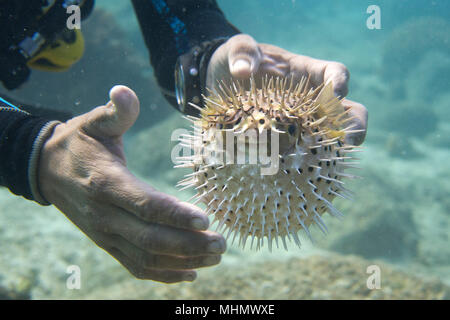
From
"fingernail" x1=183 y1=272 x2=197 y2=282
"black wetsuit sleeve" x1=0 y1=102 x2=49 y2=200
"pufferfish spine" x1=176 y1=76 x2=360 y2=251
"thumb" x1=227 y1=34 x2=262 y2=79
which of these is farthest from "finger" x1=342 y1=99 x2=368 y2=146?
"black wetsuit sleeve" x1=0 y1=102 x2=49 y2=200

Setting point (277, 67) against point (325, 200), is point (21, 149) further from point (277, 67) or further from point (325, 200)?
point (277, 67)

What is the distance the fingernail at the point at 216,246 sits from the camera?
1.09m

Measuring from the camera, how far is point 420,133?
38.1 feet

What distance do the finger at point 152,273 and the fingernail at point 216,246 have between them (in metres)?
0.23

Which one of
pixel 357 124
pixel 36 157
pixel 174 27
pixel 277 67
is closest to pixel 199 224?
pixel 36 157

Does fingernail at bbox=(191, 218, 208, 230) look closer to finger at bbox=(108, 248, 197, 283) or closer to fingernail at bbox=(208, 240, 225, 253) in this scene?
fingernail at bbox=(208, 240, 225, 253)

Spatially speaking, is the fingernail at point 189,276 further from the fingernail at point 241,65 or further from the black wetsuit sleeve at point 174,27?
the black wetsuit sleeve at point 174,27

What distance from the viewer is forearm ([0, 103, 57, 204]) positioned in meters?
1.26

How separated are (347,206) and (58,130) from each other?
6.27 meters

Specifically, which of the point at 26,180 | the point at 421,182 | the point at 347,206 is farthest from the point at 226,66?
the point at 421,182

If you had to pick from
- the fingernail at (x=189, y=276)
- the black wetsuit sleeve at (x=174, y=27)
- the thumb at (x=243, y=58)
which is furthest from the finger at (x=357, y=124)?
the black wetsuit sleeve at (x=174, y=27)

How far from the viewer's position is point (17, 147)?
126 cm

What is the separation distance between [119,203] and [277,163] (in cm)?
62

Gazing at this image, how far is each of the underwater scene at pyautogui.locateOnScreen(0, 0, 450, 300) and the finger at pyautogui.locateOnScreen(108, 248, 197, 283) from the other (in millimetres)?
368
